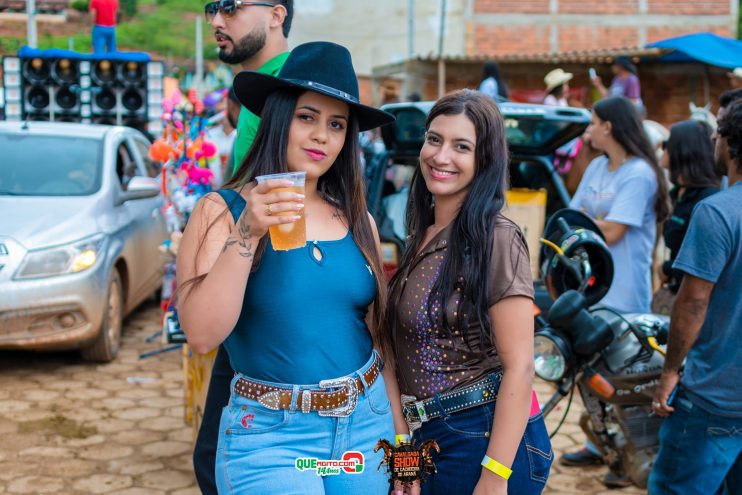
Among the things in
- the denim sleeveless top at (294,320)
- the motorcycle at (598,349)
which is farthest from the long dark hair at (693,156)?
the denim sleeveless top at (294,320)

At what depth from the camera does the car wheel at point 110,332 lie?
6.72 meters

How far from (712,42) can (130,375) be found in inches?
401

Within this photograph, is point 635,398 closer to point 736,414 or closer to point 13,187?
point 736,414

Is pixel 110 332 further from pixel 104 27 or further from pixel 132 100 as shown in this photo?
pixel 104 27

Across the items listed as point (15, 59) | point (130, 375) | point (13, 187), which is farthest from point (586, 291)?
point (15, 59)

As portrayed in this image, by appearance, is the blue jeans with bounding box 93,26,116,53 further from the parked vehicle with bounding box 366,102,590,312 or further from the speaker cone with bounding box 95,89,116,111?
the parked vehicle with bounding box 366,102,590,312

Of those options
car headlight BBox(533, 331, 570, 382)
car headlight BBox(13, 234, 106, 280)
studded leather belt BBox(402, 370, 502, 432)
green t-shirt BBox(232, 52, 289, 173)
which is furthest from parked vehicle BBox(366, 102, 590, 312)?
studded leather belt BBox(402, 370, 502, 432)

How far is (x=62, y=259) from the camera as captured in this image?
625cm

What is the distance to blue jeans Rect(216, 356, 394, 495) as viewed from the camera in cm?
214

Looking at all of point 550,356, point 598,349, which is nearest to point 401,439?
point 550,356

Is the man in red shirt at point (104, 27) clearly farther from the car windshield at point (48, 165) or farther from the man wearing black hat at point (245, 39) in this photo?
the man wearing black hat at point (245, 39)

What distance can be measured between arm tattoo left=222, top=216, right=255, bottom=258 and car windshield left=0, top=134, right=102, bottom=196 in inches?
208

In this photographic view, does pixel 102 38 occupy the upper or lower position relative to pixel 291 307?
upper

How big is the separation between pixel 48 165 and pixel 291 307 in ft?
18.5
